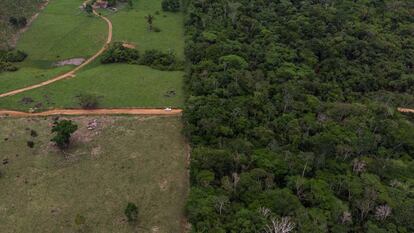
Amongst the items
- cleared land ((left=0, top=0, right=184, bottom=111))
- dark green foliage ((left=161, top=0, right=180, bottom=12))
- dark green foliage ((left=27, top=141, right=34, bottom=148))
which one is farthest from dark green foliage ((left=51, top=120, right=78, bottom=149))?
dark green foliage ((left=161, top=0, right=180, bottom=12))

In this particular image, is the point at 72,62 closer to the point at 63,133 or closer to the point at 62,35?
the point at 62,35

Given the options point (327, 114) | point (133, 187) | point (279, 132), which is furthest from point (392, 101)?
point (133, 187)

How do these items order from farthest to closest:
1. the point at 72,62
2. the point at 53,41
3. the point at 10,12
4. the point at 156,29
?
the point at 10,12, the point at 156,29, the point at 53,41, the point at 72,62

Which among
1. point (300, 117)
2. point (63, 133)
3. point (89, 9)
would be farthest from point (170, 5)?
point (63, 133)

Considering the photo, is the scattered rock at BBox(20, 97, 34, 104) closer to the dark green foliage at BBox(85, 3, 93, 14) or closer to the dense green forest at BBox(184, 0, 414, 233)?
the dense green forest at BBox(184, 0, 414, 233)

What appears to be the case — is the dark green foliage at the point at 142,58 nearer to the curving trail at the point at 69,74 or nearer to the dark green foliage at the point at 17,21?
the curving trail at the point at 69,74

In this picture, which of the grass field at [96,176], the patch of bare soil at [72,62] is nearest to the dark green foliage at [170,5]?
the patch of bare soil at [72,62]

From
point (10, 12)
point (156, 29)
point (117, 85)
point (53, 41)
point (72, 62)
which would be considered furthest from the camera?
point (10, 12)
